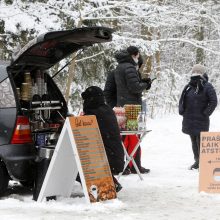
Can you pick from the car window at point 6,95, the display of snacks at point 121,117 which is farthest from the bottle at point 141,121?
the car window at point 6,95

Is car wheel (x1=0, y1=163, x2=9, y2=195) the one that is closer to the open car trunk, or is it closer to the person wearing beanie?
the open car trunk

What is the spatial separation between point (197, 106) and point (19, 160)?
4.03 metres

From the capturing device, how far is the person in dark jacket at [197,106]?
1003 cm

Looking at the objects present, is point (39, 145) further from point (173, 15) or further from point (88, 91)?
point (173, 15)

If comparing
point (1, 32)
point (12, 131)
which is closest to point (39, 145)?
point (12, 131)

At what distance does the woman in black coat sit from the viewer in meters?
7.31

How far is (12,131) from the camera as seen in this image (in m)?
7.05

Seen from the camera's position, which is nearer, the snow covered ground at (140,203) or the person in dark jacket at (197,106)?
the snow covered ground at (140,203)

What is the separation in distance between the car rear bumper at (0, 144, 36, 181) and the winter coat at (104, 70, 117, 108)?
299 cm

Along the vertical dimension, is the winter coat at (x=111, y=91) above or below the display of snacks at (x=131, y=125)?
above

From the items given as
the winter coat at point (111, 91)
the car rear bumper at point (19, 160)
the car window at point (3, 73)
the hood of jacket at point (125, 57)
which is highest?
the hood of jacket at point (125, 57)

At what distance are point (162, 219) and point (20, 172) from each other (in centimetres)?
186

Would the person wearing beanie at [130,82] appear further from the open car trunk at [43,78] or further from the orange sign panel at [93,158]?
the orange sign panel at [93,158]

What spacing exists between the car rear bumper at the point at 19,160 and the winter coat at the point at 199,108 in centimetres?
371
